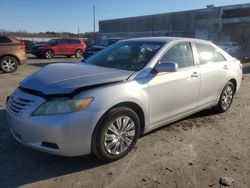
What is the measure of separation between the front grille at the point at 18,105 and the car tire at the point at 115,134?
89cm

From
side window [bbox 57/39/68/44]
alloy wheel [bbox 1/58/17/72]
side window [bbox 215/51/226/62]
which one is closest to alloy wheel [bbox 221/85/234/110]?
side window [bbox 215/51/226/62]

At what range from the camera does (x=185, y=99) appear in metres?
4.73

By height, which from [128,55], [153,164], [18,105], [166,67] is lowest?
[153,164]

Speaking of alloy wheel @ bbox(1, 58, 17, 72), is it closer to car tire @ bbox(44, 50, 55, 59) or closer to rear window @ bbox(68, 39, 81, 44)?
car tire @ bbox(44, 50, 55, 59)

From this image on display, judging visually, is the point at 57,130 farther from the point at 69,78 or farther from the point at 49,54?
the point at 49,54

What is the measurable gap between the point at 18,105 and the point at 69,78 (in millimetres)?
711

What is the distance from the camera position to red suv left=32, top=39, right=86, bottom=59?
69.2 feet

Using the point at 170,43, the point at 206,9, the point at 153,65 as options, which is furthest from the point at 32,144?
the point at 206,9

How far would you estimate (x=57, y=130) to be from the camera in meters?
3.21

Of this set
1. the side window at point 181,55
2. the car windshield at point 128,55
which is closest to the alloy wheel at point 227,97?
the side window at point 181,55

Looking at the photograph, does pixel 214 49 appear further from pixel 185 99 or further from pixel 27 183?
pixel 27 183

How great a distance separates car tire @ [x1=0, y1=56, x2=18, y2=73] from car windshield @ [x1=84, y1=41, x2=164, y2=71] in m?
8.03

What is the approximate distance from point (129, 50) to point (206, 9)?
133 feet

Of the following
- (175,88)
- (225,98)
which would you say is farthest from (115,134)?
(225,98)
